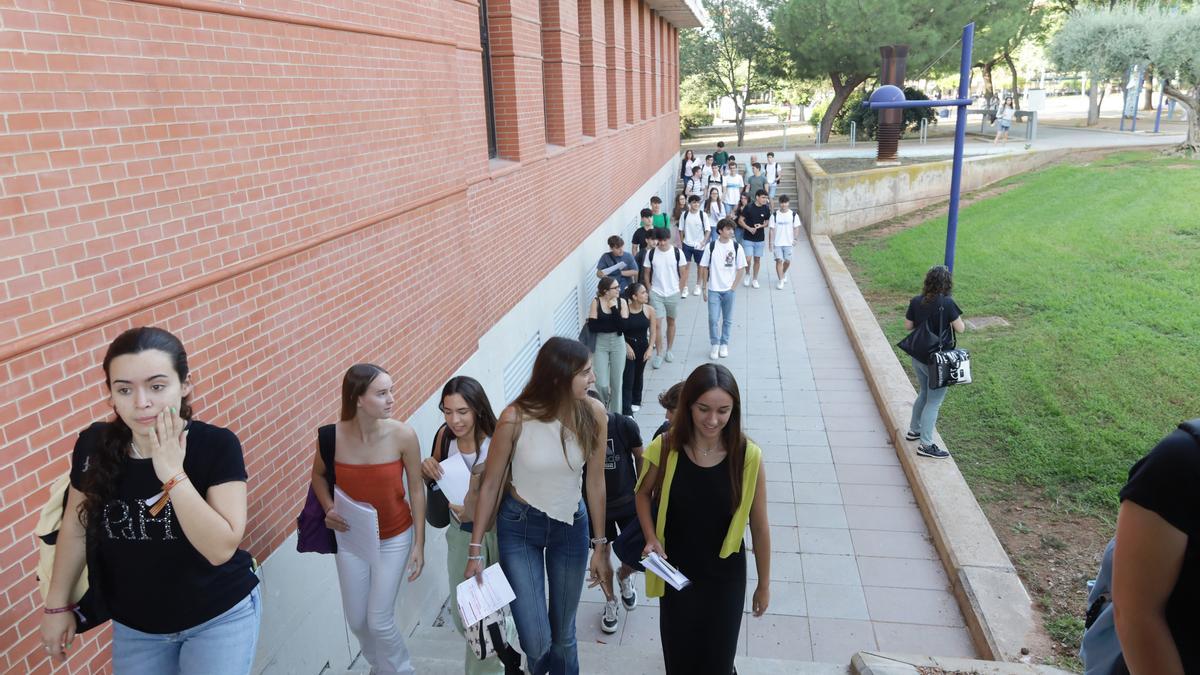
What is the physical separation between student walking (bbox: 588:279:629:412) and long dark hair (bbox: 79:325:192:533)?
5.63 metres

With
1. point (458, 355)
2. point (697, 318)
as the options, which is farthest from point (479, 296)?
point (697, 318)

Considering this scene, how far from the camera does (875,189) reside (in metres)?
21.0

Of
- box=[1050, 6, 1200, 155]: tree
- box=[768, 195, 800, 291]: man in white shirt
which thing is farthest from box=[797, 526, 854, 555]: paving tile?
box=[1050, 6, 1200, 155]: tree

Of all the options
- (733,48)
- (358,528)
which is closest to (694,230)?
(358,528)

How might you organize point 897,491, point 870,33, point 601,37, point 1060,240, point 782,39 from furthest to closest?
point 782,39, point 870,33, point 1060,240, point 601,37, point 897,491

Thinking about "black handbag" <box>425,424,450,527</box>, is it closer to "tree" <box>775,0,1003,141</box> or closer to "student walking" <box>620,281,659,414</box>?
"student walking" <box>620,281,659,414</box>

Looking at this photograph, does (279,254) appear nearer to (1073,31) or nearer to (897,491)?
(897,491)

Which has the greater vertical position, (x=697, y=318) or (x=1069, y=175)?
(x=1069, y=175)

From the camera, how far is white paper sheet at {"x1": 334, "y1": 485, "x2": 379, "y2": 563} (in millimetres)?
3637

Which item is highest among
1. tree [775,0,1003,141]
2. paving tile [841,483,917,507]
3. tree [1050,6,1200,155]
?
tree [775,0,1003,141]

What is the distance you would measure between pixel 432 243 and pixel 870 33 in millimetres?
29822

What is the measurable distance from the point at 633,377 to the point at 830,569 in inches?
136

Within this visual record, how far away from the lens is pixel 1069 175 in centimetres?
2144

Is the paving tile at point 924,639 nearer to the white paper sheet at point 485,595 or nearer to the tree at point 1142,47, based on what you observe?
the white paper sheet at point 485,595
